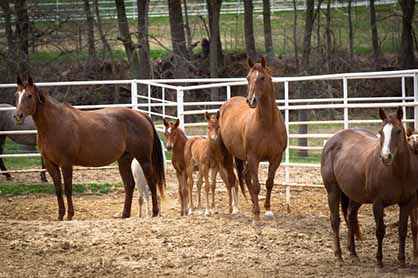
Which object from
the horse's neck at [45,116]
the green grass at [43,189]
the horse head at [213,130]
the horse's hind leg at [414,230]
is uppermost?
the horse's neck at [45,116]

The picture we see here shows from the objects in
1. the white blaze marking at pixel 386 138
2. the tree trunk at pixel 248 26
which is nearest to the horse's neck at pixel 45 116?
the white blaze marking at pixel 386 138

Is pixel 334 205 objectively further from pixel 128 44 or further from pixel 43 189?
pixel 128 44

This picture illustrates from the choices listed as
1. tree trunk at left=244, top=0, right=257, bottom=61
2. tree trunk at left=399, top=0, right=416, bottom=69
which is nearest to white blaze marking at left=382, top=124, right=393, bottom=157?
tree trunk at left=399, top=0, right=416, bottom=69

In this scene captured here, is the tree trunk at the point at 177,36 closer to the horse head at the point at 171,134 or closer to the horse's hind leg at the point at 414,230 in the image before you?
the horse head at the point at 171,134

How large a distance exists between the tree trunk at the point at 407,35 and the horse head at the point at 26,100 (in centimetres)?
1244

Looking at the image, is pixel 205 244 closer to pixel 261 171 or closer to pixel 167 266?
pixel 167 266

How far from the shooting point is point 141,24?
80.5ft

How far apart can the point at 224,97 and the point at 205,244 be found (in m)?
16.8

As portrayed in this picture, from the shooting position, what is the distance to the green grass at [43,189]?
1368cm

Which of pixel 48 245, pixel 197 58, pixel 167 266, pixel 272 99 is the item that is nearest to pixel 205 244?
pixel 167 266

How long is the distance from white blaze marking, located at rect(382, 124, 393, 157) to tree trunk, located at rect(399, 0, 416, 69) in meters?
14.3

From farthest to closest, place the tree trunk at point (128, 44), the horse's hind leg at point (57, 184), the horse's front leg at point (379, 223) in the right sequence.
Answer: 1. the tree trunk at point (128, 44)
2. the horse's hind leg at point (57, 184)
3. the horse's front leg at point (379, 223)

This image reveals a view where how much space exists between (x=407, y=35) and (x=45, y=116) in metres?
13.2

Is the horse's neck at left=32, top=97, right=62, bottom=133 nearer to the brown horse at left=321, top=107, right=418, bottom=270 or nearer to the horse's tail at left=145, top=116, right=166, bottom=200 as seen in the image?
the horse's tail at left=145, top=116, right=166, bottom=200
